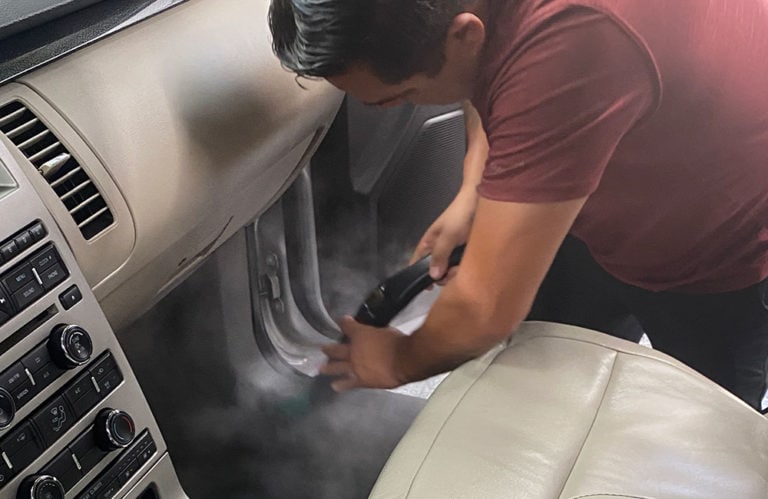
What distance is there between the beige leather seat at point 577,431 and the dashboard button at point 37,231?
278mm

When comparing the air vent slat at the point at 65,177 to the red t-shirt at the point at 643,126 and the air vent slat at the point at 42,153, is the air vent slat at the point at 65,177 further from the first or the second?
the red t-shirt at the point at 643,126

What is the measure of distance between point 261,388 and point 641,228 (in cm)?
55

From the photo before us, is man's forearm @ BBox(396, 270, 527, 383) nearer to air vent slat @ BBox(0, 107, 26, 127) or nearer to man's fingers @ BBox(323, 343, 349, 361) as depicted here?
man's fingers @ BBox(323, 343, 349, 361)

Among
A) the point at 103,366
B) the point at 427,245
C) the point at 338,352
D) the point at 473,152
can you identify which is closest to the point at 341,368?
the point at 338,352

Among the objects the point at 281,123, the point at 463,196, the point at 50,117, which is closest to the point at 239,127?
the point at 281,123

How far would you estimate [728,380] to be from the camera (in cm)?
89

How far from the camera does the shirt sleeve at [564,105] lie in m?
0.55

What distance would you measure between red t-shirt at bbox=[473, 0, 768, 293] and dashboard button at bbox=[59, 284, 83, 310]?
275 mm

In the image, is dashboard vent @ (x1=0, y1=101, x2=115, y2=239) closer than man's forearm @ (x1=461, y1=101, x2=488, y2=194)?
Yes

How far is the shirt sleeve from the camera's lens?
0.55 m

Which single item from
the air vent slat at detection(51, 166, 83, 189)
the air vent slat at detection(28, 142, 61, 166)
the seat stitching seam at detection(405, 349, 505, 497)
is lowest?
the seat stitching seam at detection(405, 349, 505, 497)

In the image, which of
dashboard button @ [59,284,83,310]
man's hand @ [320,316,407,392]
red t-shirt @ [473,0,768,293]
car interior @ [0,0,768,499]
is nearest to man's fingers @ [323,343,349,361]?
man's hand @ [320,316,407,392]

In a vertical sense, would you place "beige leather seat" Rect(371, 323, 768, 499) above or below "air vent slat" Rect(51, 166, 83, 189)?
below

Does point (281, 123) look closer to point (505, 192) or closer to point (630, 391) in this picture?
point (505, 192)
